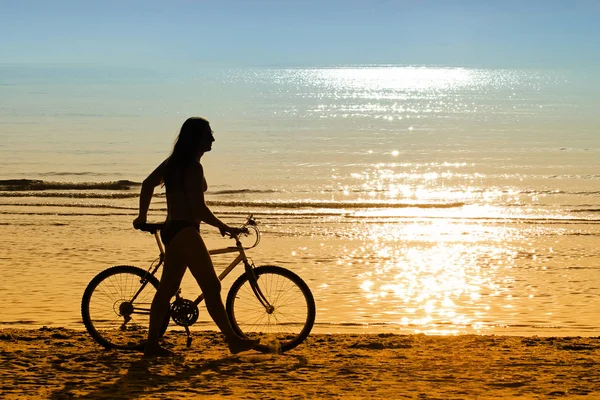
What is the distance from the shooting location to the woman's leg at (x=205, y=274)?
702 centimetres

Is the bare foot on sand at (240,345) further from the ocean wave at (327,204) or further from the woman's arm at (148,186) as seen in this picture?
the ocean wave at (327,204)

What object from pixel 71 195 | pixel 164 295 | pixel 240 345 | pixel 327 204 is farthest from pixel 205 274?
pixel 71 195

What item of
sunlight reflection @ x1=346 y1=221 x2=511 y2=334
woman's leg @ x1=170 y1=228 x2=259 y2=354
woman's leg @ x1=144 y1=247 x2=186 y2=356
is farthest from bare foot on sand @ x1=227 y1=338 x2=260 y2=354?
sunlight reflection @ x1=346 y1=221 x2=511 y2=334

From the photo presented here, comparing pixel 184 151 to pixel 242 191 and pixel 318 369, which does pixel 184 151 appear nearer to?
pixel 318 369

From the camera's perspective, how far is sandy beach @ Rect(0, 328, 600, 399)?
246 inches

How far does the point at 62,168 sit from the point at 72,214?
14.4 m

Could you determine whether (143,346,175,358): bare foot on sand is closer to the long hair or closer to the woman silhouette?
the woman silhouette

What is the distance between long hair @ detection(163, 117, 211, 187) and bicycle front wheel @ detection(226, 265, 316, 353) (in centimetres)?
109

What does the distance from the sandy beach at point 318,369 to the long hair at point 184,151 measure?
152 cm

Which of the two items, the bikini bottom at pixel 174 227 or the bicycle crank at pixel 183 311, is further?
the bicycle crank at pixel 183 311

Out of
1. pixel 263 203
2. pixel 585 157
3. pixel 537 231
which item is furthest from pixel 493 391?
pixel 585 157

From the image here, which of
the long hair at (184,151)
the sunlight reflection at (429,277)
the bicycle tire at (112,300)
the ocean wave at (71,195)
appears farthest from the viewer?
the ocean wave at (71,195)

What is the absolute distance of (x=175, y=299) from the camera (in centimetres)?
750

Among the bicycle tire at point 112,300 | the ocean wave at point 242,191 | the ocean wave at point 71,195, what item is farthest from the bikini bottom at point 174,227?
the ocean wave at point 242,191
